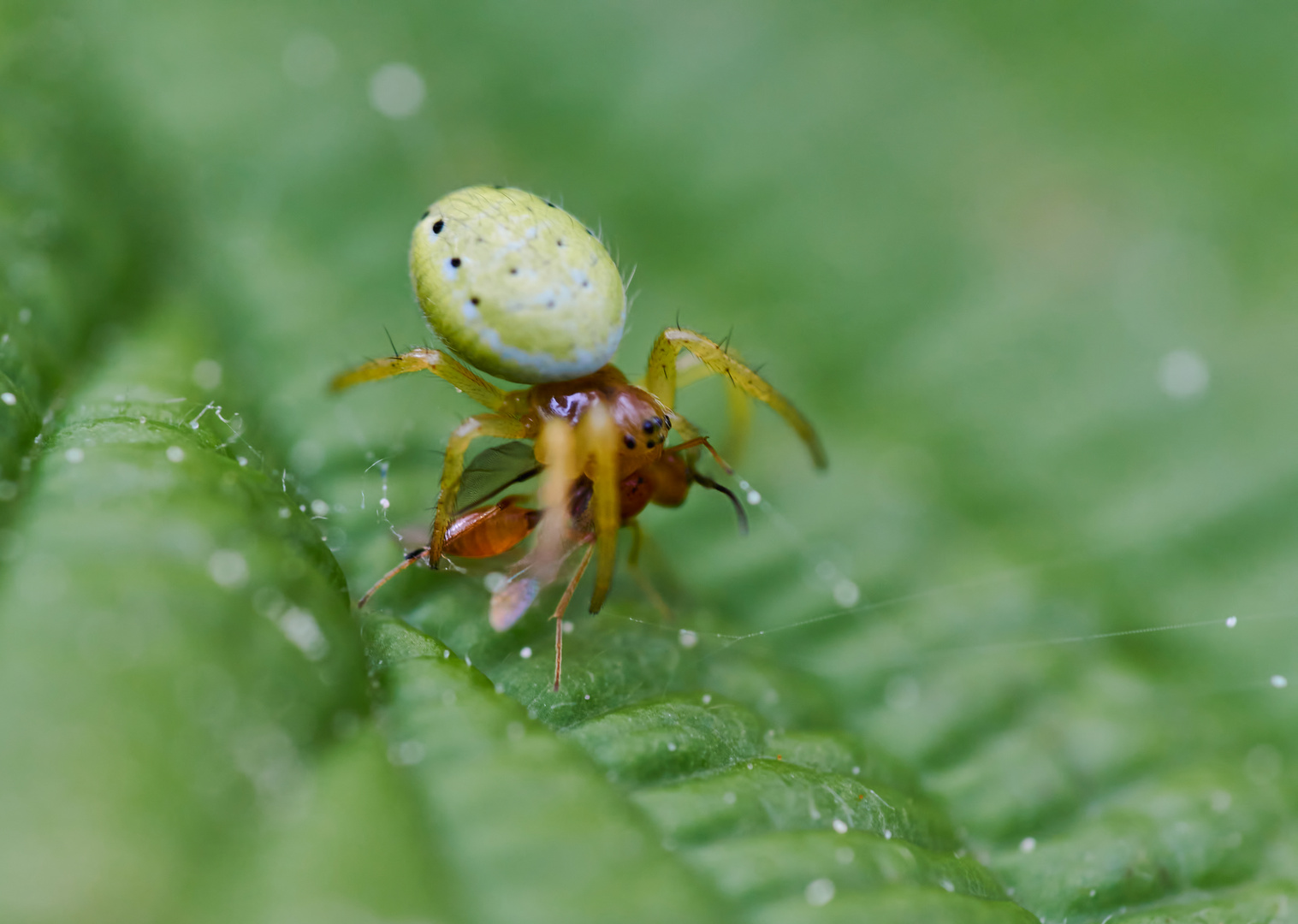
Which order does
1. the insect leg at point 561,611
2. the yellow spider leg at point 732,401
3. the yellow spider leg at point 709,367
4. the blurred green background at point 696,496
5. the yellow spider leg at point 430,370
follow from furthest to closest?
the yellow spider leg at point 732,401 < the yellow spider leg at point 709,367 < the yellow spider leg at point 430,370 < the insect leg at point 561,611 < the blurred green background at point 696,496

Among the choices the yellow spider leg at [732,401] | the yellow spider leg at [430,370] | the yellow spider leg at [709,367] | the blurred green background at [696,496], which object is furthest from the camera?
the yellow spider leg at [732,401]

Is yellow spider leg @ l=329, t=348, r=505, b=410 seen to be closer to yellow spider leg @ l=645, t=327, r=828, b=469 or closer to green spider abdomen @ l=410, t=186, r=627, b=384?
green spider abdomen @ l=410, t=186, r=627, b=384

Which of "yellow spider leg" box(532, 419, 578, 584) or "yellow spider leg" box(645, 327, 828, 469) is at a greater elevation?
"yellow spider leg" box(645, 327, 828, 469)

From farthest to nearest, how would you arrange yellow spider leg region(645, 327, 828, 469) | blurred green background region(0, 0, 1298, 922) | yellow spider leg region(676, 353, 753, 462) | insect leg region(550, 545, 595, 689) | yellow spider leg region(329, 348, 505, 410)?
yellow spider leg region(676, 353, 753, 462), yellow spider leg region(645, 327, 828, 469), yellow spider leg region(329, 348, 505, 410), insect leg region(550, 545, 595, 689), blurred green background region(0, 0, 1298, 922)

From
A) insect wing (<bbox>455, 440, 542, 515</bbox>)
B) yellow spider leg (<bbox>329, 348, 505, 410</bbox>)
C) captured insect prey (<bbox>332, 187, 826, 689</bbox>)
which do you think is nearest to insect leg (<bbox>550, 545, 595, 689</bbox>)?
captured insect prey (<bbox>332, 187, 826, 689</bbox>)

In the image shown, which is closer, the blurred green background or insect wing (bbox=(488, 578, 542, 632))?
the blurred green background

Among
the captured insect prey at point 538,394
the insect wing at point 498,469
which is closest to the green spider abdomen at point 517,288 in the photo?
the captured insect prey at point 538,394

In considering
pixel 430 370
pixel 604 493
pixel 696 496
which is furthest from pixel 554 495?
pixel 696 496

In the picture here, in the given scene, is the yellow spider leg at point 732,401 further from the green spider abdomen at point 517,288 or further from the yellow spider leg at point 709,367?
the green spider abdomen at point 517,288

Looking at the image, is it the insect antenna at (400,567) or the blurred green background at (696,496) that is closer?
the blurred green background at (696,496)

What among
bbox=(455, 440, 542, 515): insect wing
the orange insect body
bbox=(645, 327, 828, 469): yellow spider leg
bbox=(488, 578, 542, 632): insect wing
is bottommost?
bbox=(488, 578, 542, 632): insect wing
